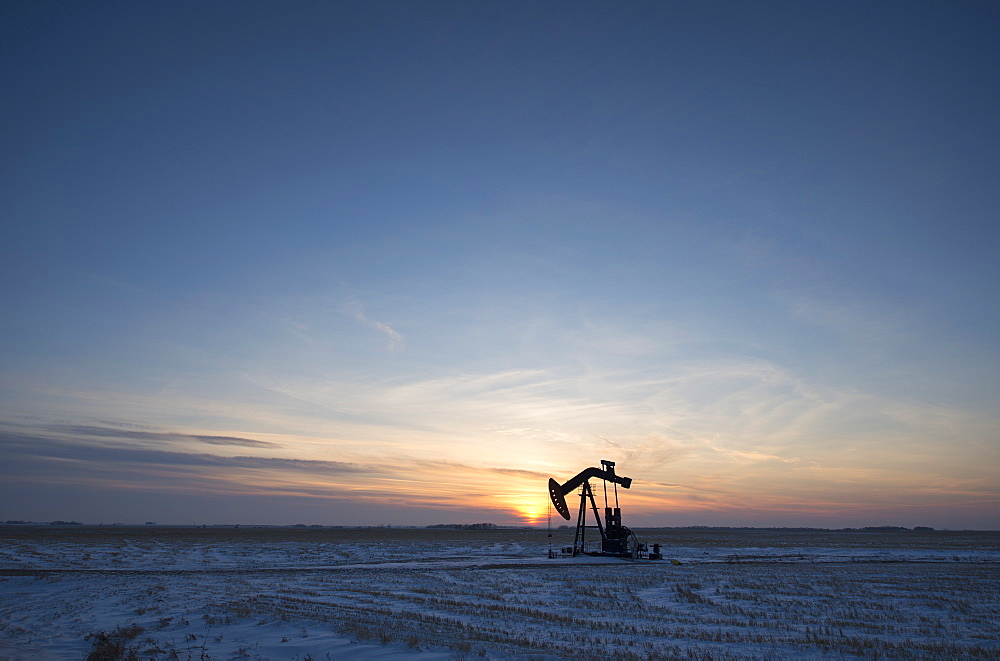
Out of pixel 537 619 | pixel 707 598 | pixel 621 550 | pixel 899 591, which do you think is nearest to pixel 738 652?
pixel 537 619

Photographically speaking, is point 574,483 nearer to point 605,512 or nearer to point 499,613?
point 605,512

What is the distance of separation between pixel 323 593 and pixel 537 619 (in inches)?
342

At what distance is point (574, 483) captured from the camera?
40875mm

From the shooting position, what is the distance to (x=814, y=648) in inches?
468

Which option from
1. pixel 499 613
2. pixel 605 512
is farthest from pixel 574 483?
pixel 499 613

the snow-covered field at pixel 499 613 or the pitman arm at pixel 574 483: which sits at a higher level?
the pitman arm at pixel 574 483

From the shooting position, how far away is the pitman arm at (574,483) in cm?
4022

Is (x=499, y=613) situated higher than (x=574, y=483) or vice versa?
(x=574, y=483)

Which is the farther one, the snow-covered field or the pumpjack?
the pumpjack

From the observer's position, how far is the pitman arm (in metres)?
40.2

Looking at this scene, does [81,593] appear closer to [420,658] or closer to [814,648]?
[420,658]

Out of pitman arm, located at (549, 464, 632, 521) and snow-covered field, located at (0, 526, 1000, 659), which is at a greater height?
pitman arm, located at (549, 464, 632, 521)

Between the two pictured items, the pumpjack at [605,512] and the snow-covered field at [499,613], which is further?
the pumpjack at [605,512]

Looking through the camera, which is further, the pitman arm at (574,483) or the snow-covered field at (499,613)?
the pitman arm at (574,483)
